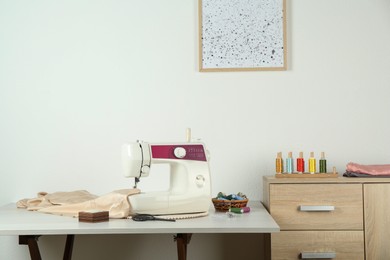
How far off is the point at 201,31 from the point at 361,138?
1.07 metres

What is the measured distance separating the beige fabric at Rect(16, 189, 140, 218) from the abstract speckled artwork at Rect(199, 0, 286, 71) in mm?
995

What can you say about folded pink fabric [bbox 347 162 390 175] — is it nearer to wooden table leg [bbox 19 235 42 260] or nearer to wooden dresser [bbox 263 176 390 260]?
wooden dresser [bbox 263 176 390 260]

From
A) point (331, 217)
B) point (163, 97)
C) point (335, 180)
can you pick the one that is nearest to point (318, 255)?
point (331, 217)

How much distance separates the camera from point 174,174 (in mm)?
2611

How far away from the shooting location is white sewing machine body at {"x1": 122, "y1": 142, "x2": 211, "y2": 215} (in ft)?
8.10

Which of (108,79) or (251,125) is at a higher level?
(108,79)

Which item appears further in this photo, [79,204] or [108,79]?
[108,79]

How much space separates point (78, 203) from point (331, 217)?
1.17 m

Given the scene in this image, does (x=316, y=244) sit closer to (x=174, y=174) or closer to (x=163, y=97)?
(x=174, y=174)

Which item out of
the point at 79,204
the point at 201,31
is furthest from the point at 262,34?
the point at 79,204

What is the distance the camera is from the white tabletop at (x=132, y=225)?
7.16 feet

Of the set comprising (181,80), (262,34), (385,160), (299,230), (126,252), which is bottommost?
(126,252)

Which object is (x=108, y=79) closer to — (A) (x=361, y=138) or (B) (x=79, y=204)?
(B) (x=79, y=204)

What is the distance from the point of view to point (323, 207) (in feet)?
8.88
